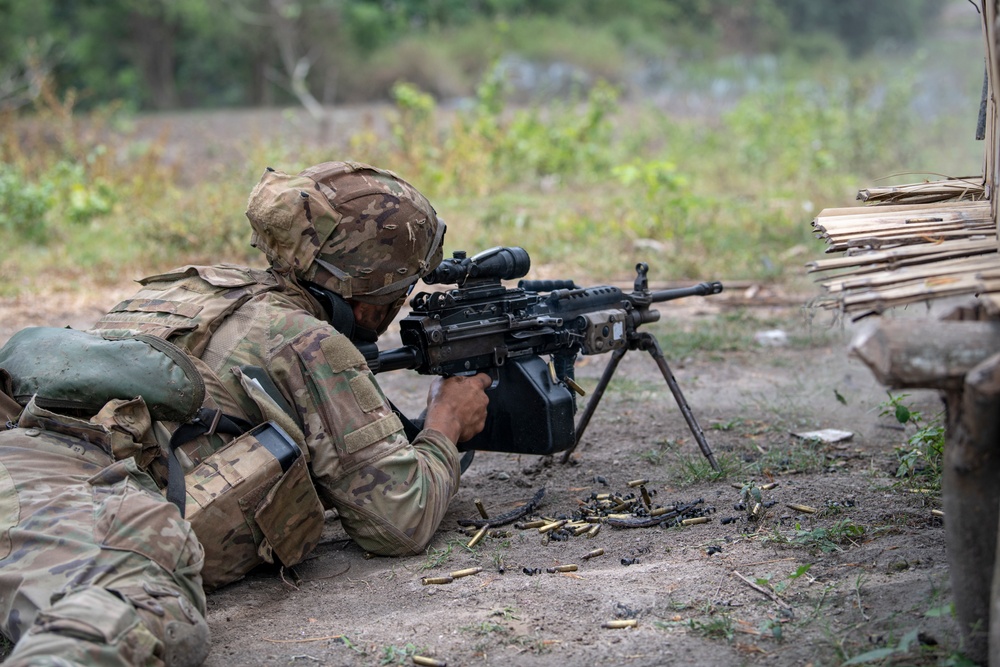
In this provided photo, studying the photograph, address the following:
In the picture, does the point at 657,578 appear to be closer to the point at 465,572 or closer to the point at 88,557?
the point at 465,572

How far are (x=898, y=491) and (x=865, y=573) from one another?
938 millimetres

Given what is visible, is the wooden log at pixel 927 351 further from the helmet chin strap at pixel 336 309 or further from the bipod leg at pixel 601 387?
the bipod leg at pixel 601 387

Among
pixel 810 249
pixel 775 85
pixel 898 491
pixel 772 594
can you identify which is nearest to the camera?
pixel 772 594

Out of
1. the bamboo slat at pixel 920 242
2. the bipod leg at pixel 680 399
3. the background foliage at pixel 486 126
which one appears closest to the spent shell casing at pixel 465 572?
the bipod leg at pixel 680 399

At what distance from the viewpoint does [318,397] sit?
3.38 m

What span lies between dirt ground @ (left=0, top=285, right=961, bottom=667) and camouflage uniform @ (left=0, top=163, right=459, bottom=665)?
235mm

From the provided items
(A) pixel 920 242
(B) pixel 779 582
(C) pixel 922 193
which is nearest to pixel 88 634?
(B) pixel 779 582

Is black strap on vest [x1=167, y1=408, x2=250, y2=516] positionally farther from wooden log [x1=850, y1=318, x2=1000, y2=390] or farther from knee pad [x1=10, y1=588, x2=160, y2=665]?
wooden log [x1=850, y1=318, x2=1000, y2=390]

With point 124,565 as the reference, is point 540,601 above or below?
below

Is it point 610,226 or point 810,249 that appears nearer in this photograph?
point 810,249

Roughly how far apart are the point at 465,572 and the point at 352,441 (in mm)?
607

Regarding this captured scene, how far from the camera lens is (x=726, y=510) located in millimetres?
3918

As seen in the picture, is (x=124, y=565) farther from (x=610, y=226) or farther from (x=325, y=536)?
(x=610, y=226)

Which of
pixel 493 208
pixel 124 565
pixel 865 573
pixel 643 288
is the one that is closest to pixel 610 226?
pixel 493 208
